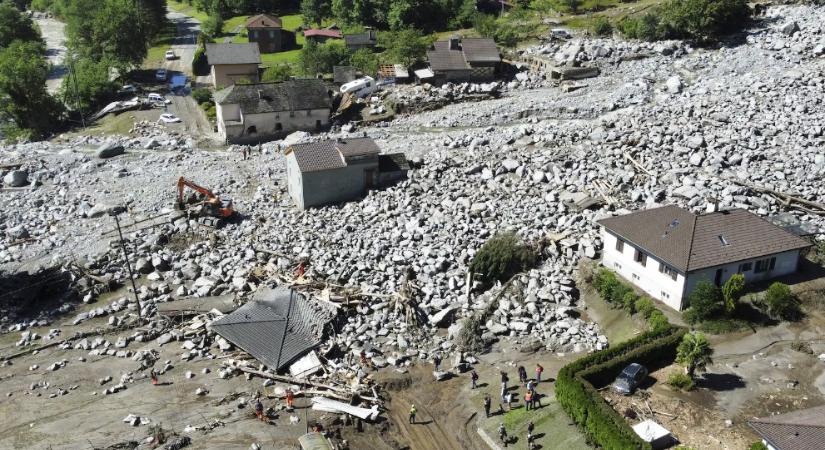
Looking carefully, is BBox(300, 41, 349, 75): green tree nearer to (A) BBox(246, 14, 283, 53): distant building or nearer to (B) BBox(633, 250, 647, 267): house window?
(A) BBox(246, 14, 283, 53): distant building

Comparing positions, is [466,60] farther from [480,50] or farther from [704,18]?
[704,18]

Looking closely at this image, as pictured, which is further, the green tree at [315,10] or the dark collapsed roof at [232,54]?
the green tree at [315,10]

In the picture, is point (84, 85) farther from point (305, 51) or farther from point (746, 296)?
point (746, 296)

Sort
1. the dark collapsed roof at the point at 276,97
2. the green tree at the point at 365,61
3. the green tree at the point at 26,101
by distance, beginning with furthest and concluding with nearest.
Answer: the green tree at the point at 365,61
the green tree at the point at 26,101
the dark collapsed roof at the point at 276,97

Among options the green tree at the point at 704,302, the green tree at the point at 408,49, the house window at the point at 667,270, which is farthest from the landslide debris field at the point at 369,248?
the green tree at the point at 408,49

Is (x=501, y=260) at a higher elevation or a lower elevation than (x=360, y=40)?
lower

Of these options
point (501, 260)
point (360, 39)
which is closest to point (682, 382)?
point (501, 260)

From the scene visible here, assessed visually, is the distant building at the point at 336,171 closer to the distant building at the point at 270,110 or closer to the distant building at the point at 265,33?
the distant building at the point at 270,110
